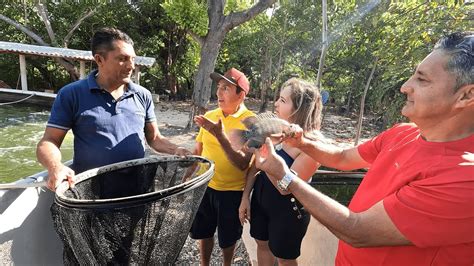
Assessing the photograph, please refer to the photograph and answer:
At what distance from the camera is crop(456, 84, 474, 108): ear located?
109cm

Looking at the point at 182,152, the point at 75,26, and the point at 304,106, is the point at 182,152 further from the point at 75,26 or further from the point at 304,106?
the point at 75,26

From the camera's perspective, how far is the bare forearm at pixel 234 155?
2190 mm

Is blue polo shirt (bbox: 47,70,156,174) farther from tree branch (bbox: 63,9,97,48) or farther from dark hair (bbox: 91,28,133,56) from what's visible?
tree branch (bbox: 63,9,97,48)

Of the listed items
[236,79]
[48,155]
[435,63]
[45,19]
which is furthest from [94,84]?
[45,19]

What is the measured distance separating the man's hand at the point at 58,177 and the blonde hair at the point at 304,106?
1.36 meters

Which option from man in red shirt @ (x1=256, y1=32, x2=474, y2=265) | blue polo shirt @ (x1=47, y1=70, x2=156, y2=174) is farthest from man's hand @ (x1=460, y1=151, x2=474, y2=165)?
blue polo shirt @ (x1=47, y1=70, x2=156, y2=174)

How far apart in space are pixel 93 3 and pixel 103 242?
16.9 m

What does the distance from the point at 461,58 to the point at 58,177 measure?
184cm

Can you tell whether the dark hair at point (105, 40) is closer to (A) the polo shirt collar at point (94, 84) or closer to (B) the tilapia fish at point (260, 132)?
(A) the polo shirt collar at point (94, 84)

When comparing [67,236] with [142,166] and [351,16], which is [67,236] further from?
[351,16]

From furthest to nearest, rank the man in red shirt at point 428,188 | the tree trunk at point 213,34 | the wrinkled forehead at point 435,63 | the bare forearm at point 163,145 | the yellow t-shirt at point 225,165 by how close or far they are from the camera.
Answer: the tree trunk at point 213,34
the yellow t-shirt at point 225,165
the bare forearm at point 163,145
the wrinkled forehead at point 435,63
the man in red shirt at point 428,188

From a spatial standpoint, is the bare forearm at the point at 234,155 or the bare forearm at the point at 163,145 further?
the bare forearm at the point at 163,145

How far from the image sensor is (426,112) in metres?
1.17

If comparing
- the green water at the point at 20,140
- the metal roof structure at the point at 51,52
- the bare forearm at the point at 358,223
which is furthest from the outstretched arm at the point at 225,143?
the metal roof structure at the point at 51,52
